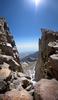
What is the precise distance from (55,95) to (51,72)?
306 inches

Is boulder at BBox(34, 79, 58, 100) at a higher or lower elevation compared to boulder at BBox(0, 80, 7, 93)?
higher

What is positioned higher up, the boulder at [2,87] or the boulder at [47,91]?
the boulder at [47,91]

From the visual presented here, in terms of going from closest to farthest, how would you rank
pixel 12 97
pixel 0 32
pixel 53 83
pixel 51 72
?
1. pixel 12 97
2. pixel 53 83
3. pixel 51 72
4. pixel 0 32

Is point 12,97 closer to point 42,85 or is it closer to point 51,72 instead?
point 42,85

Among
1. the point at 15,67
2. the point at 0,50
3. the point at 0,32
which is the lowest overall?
the point at 15,67

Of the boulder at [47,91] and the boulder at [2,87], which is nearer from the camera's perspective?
the boulder at [47,91]

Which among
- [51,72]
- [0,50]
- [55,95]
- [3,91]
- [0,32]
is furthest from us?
[0,32]

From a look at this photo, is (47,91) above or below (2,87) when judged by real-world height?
above

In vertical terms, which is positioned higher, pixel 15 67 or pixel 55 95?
pixel 55 95

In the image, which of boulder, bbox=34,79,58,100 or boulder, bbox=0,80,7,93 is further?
boulder, bbox=0,80,7,93

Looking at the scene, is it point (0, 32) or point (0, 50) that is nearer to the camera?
point (0, 50)

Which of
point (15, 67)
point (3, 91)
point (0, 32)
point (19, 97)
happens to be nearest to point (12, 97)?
point (19, 97)

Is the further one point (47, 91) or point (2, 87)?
point (2, 87)

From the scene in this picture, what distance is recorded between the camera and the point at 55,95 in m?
10.5
